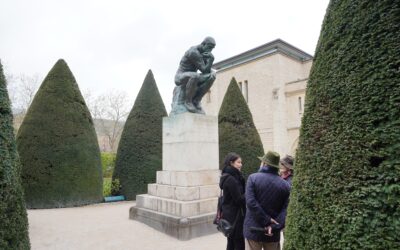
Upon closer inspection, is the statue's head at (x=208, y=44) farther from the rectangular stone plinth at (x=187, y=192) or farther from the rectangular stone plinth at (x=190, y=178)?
the rectangular stone plinth at (x=187, y=192)

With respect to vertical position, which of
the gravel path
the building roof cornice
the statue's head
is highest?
the building roof cornice

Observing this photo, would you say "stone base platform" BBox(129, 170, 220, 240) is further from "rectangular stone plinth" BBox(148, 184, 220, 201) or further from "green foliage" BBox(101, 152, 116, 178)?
"green foliage" BBox(101, 152, 116, 178)

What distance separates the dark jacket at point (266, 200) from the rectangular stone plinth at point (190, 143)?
3.60m

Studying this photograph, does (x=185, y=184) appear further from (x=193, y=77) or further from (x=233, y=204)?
(x=233, y=204)

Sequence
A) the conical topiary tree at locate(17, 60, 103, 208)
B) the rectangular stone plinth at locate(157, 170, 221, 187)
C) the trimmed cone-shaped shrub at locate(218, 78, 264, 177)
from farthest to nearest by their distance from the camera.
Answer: the trimmed cone-shaped shrub at locate(218, 78, 264, 177) → the conical topiary tree at locate(17, 60, 103, 208) → the rectangular stone plinth at locate(157, 170, 221, 187)

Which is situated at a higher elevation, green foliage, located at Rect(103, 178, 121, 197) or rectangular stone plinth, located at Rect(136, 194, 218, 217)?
rectangular stone plinth, located at Rect(136, 194, 218, 217)

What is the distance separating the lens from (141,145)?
1273 cm

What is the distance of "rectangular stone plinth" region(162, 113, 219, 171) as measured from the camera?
7.25 m

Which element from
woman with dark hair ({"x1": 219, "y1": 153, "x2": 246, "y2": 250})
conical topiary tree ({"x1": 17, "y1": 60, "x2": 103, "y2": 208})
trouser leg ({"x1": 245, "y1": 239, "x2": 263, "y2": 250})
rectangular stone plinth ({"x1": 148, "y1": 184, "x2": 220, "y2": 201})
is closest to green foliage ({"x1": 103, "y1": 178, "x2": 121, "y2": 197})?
conical topiary tree ({"x1": 17, "y1": 60, "x2": 103, "y2": 208})

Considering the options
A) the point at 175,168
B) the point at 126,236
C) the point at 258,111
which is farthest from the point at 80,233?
the point at 258,111

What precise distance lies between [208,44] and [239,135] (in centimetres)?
568

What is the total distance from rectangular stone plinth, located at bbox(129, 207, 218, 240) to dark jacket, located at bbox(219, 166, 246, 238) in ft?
6.86

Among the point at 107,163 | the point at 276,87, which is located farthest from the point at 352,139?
the point at 276,87

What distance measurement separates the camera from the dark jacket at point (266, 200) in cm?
359
